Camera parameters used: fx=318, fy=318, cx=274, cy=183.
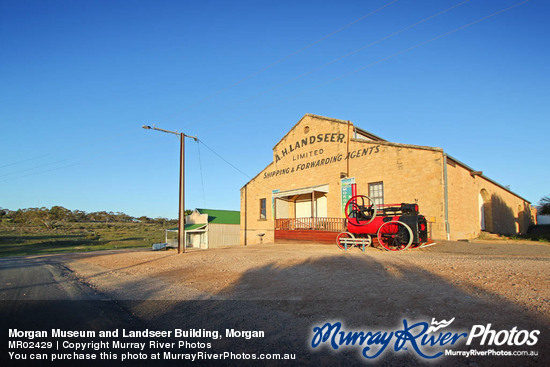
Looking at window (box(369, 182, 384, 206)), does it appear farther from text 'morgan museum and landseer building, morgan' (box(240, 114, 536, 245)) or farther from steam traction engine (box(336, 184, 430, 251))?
steam traction engine (box(336, 184, 430, 251))

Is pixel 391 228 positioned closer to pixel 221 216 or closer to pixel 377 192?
pixel 377 192

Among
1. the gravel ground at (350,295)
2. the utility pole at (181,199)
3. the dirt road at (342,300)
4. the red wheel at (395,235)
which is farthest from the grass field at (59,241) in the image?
the red wheel at (395,235)

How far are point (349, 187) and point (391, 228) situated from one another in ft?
20.5

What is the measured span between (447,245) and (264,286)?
9.84m

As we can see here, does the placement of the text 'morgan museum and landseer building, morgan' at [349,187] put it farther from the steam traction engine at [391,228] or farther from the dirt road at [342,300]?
the dirt road at [342,300]

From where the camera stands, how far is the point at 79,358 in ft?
13.4

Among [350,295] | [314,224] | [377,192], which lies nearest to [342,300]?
[350,295]

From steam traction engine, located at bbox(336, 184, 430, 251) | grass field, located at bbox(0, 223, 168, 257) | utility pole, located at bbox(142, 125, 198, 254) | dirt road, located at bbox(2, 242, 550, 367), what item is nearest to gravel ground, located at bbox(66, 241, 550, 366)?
dirt road, located at bbox(2, 242, 550, 367)

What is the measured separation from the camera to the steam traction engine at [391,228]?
42.1 feet

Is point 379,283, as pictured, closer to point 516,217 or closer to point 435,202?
point 435,202

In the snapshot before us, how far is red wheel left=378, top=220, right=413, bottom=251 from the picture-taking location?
42.6ft

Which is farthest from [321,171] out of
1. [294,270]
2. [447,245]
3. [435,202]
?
[294,270]

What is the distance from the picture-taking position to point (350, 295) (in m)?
6.27

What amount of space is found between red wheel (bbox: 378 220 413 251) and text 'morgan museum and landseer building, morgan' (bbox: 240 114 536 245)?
3.15 meters
